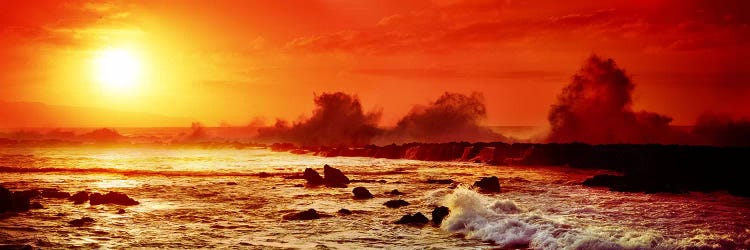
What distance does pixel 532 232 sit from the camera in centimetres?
1752

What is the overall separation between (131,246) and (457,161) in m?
50.1

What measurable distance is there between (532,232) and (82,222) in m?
14.6

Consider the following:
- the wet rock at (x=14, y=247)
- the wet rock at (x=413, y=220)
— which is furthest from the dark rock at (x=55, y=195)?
the wet rock at (x=413, y=220)

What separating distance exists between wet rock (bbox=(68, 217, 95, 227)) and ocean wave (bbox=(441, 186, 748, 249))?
11.9m

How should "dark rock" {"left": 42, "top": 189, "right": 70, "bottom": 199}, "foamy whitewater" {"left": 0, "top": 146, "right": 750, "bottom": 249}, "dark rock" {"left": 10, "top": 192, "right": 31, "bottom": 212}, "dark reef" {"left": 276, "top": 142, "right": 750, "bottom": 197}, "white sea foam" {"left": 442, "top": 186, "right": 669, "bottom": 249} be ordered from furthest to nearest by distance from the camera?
"dark reef" {"left": 276, "top": 142, "right": 750, "bottom": 197} < "dark rock" {"left": 42, "top": 189, "right": 70, "bottom": 199} < "dark rock" {"left": 10, "top": 192, "right": 31, "bottom": 212} < "foamy whitewater" {"left": 0, "top": 146, "right": 750, "bottom": 249} < "white sea foam" {"left": 442, "top": 186, "right": 669, "bottom": 249}

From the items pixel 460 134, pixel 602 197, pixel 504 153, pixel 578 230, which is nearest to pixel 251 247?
pixel 578 230

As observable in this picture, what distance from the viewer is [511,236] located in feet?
56.7

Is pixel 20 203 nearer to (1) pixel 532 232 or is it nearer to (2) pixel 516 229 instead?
(2) pixel 516 229

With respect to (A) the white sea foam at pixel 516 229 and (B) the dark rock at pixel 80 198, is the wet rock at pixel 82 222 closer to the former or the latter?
(B) the dark rock at pixel 80 198

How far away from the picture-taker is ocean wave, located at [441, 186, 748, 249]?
50.3ft

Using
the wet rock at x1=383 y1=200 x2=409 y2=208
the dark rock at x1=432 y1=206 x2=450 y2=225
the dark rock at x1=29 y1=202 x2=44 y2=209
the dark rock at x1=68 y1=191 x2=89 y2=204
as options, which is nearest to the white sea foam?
the dark rock at x1=432 y1=206 x2=450 y2=225

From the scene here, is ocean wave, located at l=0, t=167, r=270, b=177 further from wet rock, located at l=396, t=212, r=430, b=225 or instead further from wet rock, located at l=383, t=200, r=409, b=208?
wet rock, located at l=396, t=212, r=430, b=225

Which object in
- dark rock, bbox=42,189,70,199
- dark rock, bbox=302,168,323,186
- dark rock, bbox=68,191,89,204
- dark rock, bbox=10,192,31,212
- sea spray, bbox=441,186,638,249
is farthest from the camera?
dark rock, bbox=302,168,323,186

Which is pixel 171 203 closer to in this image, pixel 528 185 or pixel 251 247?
pixel 251 247
